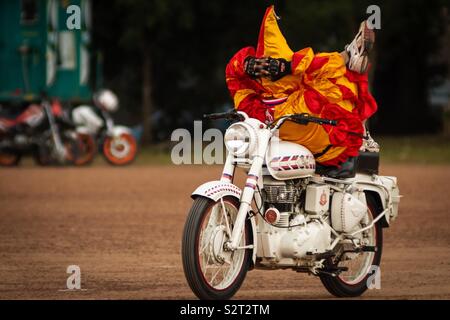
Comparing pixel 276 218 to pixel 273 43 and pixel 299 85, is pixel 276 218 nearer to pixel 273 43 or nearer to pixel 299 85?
pixel 299 85

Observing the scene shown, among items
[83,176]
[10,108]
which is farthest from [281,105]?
[10,108]

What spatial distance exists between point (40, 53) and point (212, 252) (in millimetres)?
25679

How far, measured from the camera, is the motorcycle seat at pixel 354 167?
10250mm

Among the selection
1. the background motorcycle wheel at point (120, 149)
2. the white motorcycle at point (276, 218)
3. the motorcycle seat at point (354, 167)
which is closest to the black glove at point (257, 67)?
the white motorcycle at point (276, 218)

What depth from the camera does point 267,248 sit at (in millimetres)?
9492

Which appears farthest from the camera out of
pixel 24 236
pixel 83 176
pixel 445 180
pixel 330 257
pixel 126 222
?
pixel 83 176

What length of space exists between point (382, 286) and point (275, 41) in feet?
7.36

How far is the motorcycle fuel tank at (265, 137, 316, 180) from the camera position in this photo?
949cm

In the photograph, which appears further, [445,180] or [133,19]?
[133,19]

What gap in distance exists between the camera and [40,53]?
34.2 meters

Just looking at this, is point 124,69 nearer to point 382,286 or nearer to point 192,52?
point 192,52

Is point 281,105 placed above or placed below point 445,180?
above

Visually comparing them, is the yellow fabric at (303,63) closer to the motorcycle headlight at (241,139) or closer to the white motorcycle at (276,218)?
the white motorcycle at (276,218)

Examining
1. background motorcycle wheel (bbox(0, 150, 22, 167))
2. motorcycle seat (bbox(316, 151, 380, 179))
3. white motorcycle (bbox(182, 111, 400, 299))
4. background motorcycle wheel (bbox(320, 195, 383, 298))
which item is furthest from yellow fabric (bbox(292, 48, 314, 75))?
background motorcycle wheel (bbox(0, 150, 22, 167))
